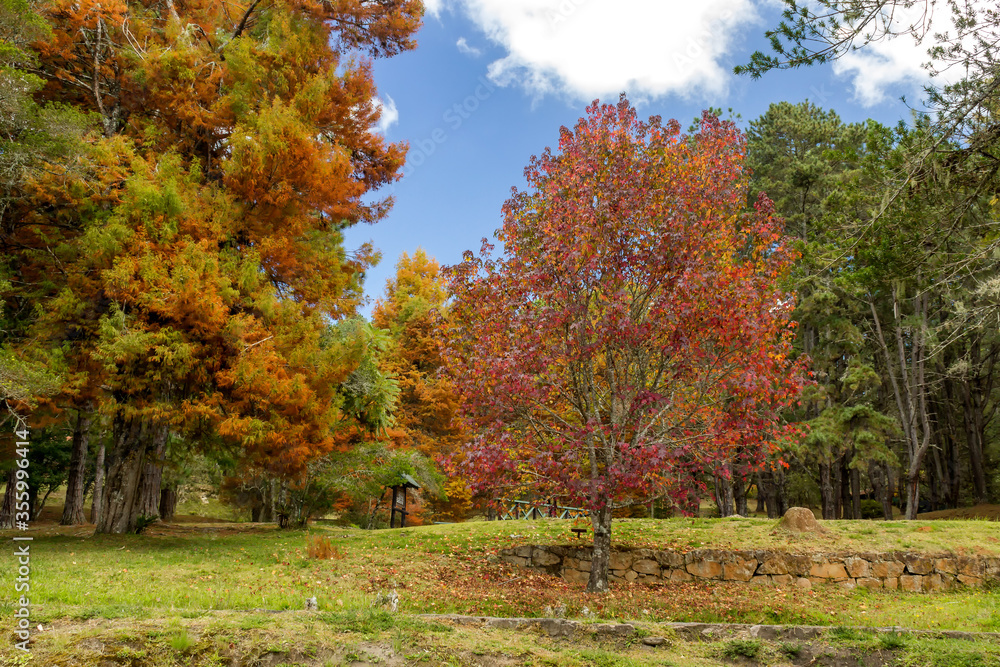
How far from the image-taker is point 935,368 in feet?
78.8

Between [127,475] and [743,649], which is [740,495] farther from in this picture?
[127,475]

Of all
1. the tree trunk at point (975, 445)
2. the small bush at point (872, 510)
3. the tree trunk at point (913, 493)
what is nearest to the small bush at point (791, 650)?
the tree trunk at point (913, 493)

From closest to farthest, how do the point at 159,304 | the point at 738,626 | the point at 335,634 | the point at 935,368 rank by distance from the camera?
1. the point at 335,634
2. the point at 738,626
3. the point at 159,304
4. the point at 935,368

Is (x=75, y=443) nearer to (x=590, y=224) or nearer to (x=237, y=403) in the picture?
(x=237, y=403)

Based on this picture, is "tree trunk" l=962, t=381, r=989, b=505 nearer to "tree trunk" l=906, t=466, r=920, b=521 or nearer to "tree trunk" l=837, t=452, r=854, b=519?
"tree trunk" l=837, t=452, r=854, b=519

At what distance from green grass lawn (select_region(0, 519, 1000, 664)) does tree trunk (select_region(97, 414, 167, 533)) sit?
49cm

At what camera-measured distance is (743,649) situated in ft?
17.9

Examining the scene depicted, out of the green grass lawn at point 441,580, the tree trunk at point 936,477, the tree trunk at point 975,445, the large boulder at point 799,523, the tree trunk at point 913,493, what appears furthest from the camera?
the tree trunk at point 936,477

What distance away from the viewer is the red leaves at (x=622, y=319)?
26.2 feet

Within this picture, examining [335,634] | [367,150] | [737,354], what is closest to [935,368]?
[737,354]

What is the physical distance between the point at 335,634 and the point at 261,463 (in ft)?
24.7

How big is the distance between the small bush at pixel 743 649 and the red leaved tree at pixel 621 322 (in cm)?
223

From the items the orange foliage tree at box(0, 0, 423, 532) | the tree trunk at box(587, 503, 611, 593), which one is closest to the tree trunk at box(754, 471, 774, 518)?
the tree trunk at box(587, 503, 611, 593)

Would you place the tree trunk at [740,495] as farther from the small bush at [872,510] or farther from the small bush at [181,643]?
the small bush at [181,643]
